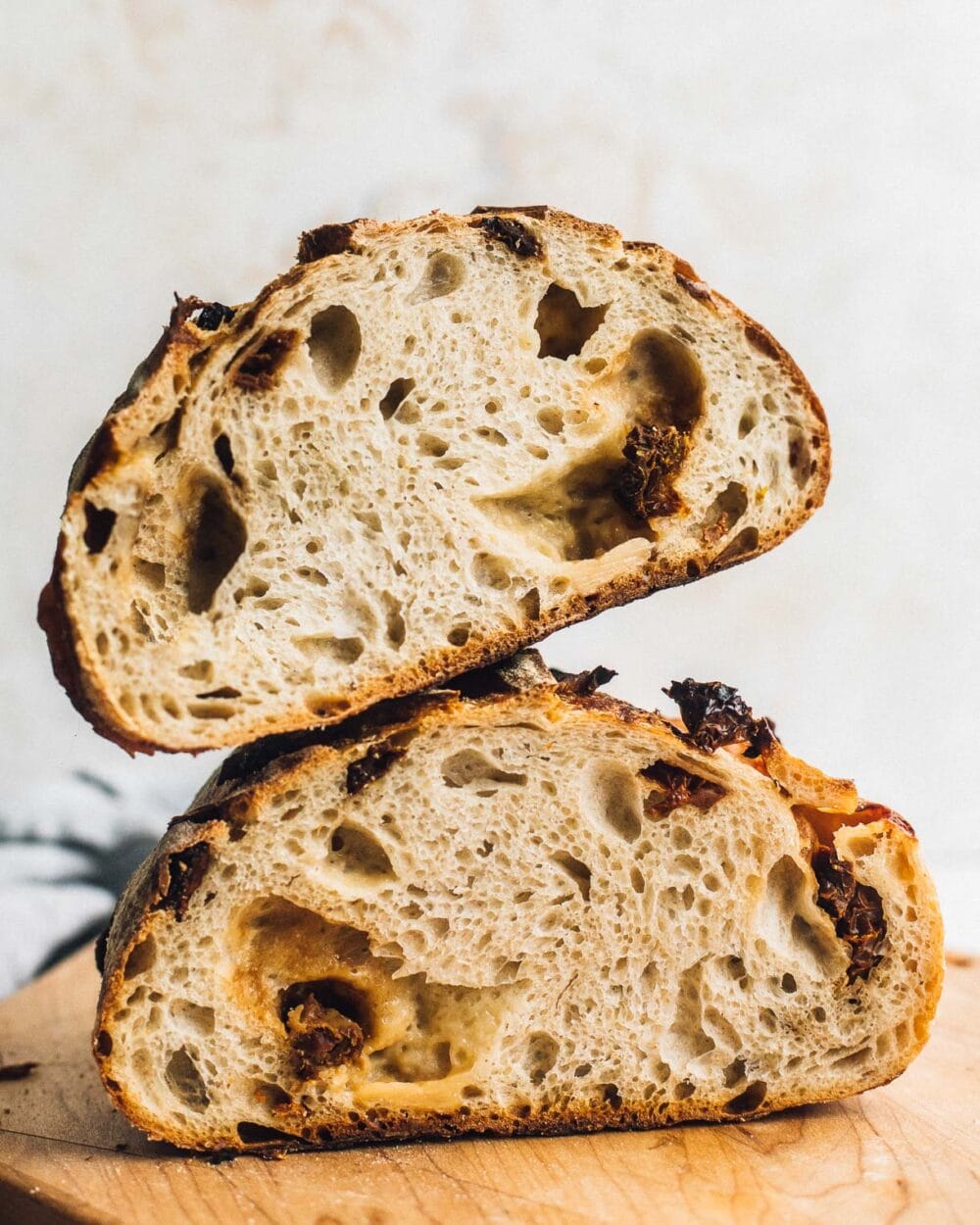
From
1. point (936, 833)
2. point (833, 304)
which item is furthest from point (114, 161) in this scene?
point (936, 833)

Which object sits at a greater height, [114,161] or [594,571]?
[114,161]

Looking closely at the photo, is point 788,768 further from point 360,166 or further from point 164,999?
point 360,166

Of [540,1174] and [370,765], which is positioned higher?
[370,765]

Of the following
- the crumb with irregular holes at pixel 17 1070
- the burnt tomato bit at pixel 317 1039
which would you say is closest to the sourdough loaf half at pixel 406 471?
the burnt tomato bit at pixel 317 1039

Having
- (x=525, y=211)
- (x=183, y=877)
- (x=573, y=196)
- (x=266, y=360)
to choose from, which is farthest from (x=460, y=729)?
(x=573, y=196)

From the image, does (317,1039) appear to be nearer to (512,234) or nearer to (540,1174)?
(540,1174)

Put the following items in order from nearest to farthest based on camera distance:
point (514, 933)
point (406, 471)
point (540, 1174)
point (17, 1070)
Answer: point (406, 471)
point (540, 1174)
point (514, 933)
point (17, 1070)

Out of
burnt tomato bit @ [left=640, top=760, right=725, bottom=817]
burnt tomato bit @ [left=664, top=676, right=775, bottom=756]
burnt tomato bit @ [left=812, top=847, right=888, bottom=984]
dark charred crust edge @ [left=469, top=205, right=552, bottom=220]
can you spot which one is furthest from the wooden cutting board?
dark charred crust edge @ [left=469, top=205, right=552, bottom=220]

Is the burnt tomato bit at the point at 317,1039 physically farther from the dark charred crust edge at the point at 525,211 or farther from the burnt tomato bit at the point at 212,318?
the dark charred crust edge at the point at 525,211
